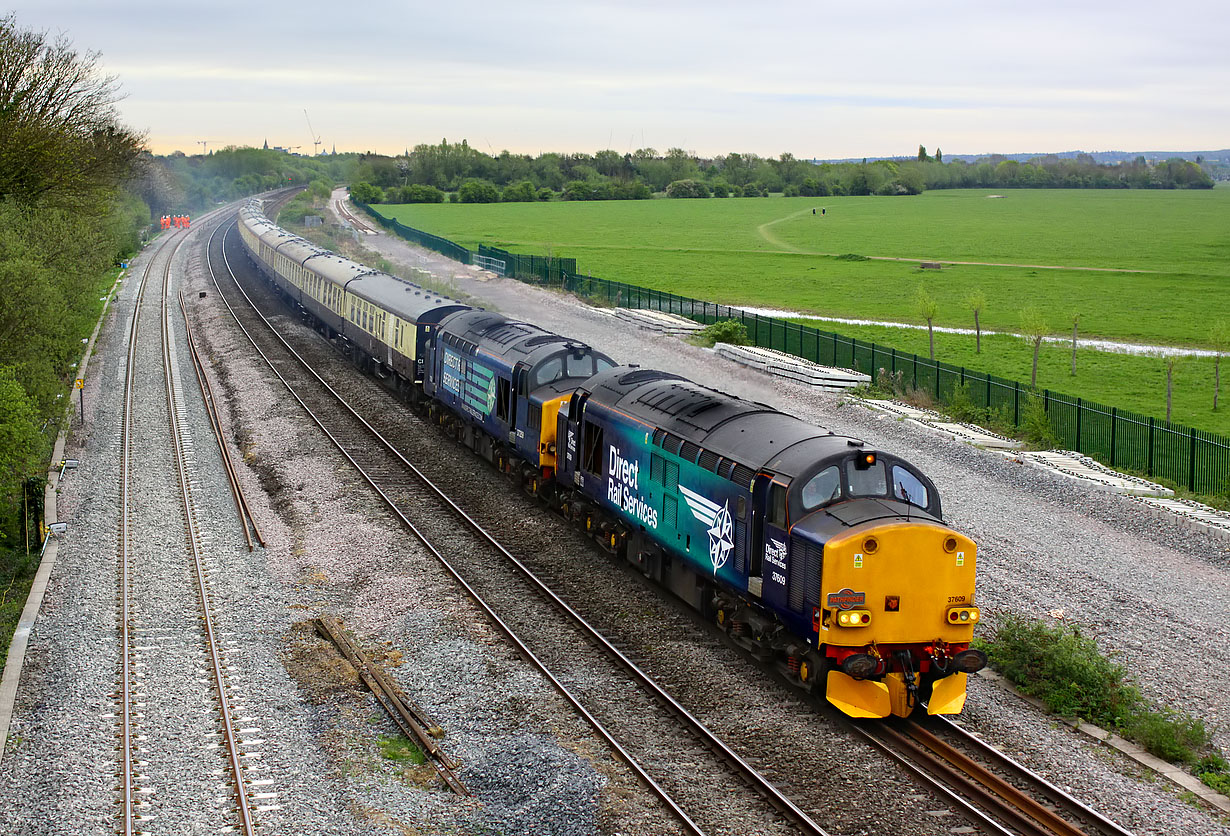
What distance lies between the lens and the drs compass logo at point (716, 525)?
55.1ft

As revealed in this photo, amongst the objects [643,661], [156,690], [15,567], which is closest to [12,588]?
[15,567]

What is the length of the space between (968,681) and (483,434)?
55.0ft

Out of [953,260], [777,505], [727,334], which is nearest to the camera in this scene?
[777,505]

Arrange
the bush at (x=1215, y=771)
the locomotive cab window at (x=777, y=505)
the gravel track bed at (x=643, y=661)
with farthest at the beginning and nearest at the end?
the locomotive cab window at (x=777, y=505)
the bush at (x=1215, y=771)
the gravel track bed at (x=643, y=661)

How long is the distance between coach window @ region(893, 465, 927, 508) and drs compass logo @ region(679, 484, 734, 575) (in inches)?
104

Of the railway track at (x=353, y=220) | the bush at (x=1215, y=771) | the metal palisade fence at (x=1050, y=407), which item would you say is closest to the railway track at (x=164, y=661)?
the bush at (x=1215, y=771)

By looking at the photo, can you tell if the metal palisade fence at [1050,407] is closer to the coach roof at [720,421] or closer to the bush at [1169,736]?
the bush at [1169,736]

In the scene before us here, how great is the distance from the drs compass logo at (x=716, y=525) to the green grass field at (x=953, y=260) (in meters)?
29.2

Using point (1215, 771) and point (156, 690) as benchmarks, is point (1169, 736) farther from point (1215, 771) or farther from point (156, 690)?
point (156, 690)

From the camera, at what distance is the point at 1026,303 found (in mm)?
76938

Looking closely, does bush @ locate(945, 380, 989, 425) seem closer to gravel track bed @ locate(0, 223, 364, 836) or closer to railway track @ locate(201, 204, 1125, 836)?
railway track @ locate(201, 204, 1125, 836)

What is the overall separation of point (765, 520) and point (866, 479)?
1.59 metres

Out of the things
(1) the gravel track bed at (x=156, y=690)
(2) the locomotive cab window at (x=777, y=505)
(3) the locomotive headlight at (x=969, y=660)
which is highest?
(2) the locomotive cab window at (x=777, y=505)

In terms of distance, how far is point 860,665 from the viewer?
14250mm
